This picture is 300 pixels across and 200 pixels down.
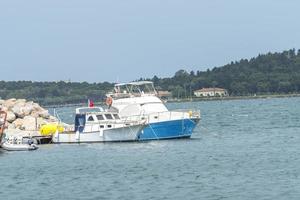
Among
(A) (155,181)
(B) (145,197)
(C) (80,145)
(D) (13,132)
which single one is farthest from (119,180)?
(D) (13,132)

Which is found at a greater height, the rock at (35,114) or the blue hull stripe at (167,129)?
the rock at (35,114)

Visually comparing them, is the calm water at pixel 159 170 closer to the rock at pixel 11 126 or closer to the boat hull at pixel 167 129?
the boat hull at pixel 167 129

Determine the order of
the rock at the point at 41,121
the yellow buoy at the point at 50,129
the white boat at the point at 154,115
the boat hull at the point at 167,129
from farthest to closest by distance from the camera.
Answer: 1. the rock at the point at 41,121
2. the yellow buoy at the point at 50,129
3. the white boat at the point at 154,115
4. the boat hull at the point at 167,129

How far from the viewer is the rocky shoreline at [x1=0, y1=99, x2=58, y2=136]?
79731mm

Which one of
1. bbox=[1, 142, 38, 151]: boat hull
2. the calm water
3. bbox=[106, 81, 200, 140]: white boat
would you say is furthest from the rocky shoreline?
the calm water

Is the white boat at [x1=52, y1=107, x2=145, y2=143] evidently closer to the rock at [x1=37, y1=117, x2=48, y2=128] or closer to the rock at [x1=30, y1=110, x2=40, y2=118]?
the rock at [x1=37, y1=117, x2=48, y2=128]

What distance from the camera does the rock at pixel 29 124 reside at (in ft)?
269

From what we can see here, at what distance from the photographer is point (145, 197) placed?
4219cm

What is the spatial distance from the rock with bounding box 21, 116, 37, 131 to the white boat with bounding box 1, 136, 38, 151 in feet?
45.3

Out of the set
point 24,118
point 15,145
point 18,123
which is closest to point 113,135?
point 15,145

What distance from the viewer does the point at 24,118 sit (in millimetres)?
87125

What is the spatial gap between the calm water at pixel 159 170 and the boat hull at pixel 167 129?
95 cm

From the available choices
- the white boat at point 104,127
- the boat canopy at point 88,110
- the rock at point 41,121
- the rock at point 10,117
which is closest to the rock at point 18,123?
the rock at point 10,117

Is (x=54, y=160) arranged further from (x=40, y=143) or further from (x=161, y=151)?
(x=40, y=143)
